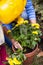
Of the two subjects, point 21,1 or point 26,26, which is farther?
point 26,26

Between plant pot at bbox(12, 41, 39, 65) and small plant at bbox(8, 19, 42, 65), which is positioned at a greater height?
small plant at bbox(8, 19, 42, 65)

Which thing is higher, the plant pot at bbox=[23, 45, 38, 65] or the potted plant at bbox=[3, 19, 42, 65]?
the potted plant at bbox=[3, 19, 42, 65]

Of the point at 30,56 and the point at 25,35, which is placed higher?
the point at 25,35

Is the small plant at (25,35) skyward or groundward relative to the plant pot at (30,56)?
skyward

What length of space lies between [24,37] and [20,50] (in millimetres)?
177

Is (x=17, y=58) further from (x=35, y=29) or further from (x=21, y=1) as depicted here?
(x=21, y=1)

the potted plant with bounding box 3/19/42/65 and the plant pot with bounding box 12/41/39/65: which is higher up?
the potted plant with bounding box 3/19/42/65

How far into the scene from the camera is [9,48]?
2.96m

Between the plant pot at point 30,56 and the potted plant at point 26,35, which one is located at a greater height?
the potted plant at point 26,35

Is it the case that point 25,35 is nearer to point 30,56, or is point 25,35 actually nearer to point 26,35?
point 26,35

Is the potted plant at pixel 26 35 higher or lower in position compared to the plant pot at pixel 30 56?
higher

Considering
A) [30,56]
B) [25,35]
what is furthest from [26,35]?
[30,56]

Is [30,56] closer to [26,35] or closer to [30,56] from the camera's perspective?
[30,56]

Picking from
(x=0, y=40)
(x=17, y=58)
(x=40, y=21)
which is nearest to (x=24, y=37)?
(x=17, y=58)
